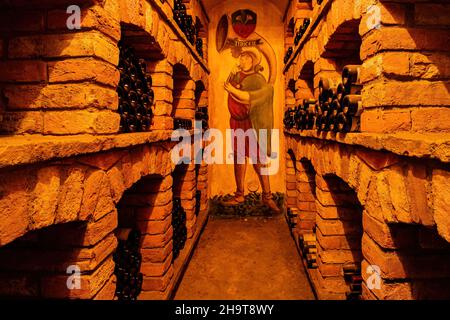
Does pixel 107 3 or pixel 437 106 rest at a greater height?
pixel 107 3

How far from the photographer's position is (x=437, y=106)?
7.70ft

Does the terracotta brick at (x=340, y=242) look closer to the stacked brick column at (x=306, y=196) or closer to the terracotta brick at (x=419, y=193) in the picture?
the stacked brick column at (x=306, y=196)

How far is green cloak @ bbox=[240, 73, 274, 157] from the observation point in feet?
28.6

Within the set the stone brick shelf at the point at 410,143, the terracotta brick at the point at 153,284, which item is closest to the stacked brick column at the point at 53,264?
the terracotta brick at the point at 153,284

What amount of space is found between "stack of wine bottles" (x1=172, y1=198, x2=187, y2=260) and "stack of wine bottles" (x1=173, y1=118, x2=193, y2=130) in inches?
56.6

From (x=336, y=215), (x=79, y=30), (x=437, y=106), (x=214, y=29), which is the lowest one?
(x=336, y=215)

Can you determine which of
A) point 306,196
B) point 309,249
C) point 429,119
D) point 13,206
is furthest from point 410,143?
point 306,196

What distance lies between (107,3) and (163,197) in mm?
2535

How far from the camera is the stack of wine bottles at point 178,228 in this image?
5.30 metres

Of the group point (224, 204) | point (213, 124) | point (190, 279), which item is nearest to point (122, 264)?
point (190, 279)

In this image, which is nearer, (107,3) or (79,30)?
(79,30)

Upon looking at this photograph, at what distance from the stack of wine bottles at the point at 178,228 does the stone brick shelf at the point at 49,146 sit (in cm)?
278
